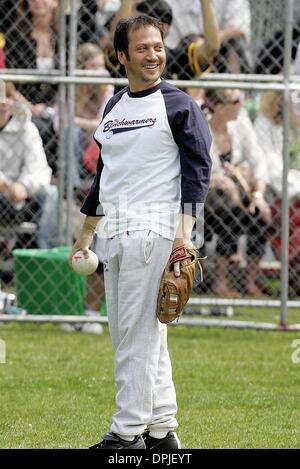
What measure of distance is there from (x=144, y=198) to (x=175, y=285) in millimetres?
409

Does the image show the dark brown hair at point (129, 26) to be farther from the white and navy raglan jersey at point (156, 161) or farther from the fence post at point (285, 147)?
the fence post at point (285, 147)

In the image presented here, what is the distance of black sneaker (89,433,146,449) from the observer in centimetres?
492

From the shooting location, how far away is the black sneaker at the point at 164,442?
5026 mm

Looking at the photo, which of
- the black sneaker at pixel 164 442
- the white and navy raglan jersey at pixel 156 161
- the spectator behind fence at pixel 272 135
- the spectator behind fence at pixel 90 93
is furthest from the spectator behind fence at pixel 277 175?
the white and navy raglan jersey at pixel 156 161

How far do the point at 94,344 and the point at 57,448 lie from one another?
320 cm

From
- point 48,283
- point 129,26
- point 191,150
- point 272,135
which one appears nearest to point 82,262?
point 191,150

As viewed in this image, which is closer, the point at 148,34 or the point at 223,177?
the point at 148,34

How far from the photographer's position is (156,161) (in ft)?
15.9

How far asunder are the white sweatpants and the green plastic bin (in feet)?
13.4

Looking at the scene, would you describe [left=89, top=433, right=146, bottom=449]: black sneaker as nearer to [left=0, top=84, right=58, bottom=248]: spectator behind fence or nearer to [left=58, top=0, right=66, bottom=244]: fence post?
[left=58, top=0, right=66, bottom=244]: fence post

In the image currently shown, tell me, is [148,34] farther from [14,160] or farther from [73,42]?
[14,160]

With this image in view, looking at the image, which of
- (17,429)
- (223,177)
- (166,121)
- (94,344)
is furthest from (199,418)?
(223,177)

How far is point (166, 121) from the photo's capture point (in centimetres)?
482

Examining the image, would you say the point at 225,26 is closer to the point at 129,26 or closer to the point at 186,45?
the point at 186,45
